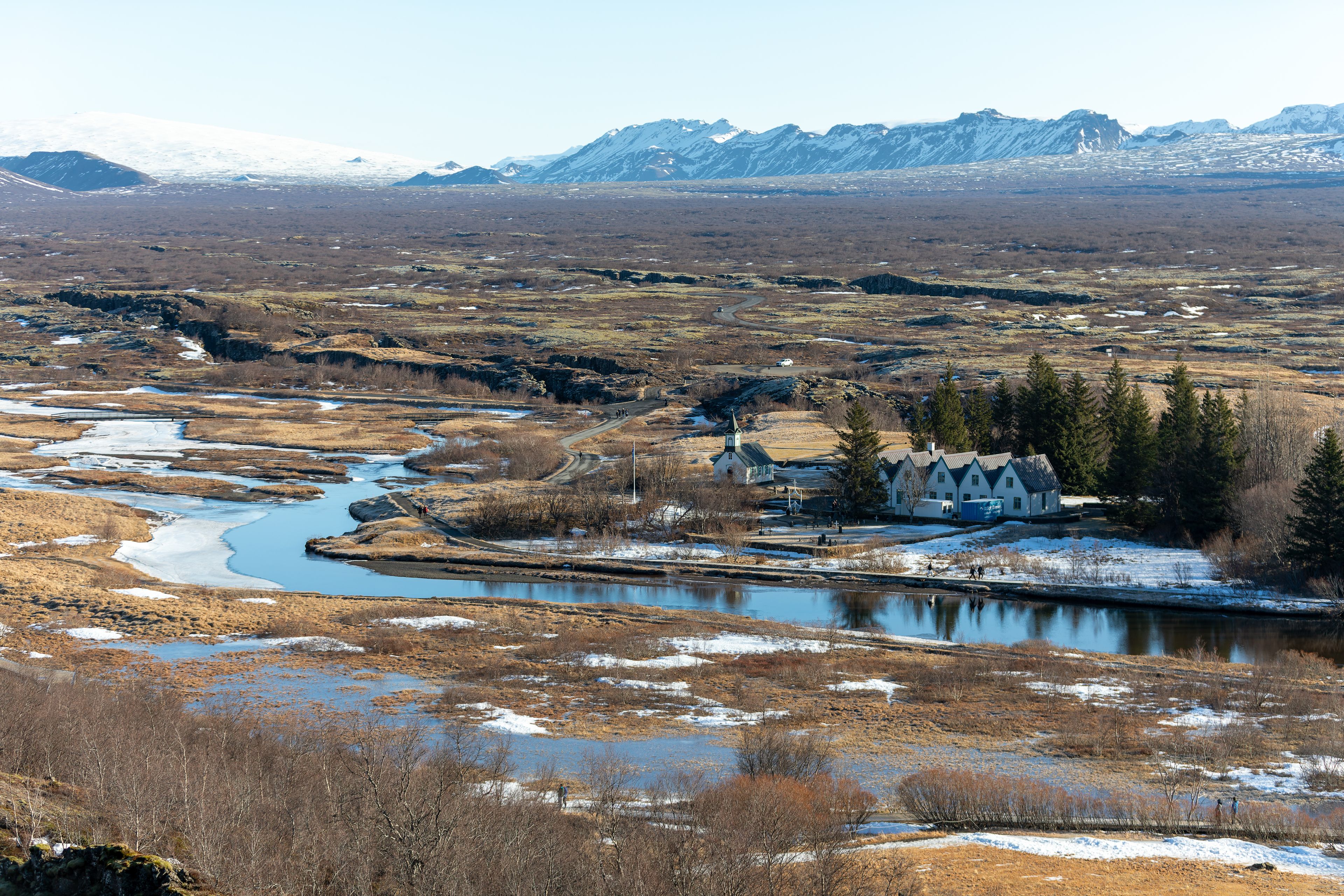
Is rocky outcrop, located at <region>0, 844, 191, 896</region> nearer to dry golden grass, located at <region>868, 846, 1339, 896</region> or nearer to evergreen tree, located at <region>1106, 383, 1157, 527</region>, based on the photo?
dry golden grass, located at <region>868, 846, 1339, 896</region>

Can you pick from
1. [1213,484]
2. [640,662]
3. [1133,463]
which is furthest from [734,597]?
[1213,484]

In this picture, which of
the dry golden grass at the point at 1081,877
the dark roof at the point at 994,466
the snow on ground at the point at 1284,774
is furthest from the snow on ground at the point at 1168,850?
the dark roof at the point at 994,466

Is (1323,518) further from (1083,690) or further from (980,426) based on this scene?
(980,426)

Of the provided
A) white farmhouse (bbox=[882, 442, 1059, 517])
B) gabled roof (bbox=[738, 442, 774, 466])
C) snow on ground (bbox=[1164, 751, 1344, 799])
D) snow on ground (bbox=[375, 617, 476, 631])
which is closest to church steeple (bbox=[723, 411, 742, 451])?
gabled roof (bbox=[738, 442, 774, 466])

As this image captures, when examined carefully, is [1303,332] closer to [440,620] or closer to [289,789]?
[440,620]

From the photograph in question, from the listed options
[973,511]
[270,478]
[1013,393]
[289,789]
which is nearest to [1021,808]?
[289,789]

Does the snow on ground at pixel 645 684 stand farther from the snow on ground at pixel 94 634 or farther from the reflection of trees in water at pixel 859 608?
the snow on ground at pixel 94 634

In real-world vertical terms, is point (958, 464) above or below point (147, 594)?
above
